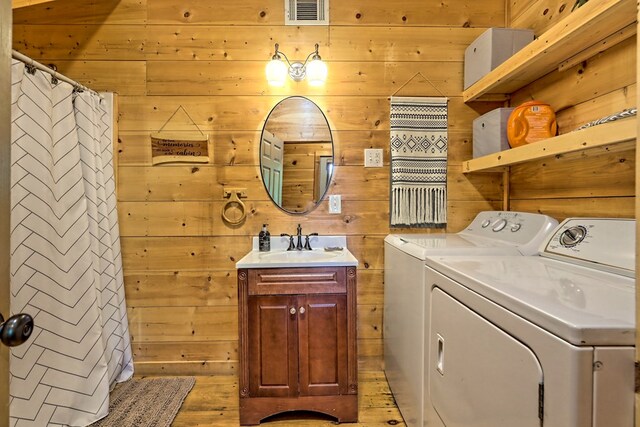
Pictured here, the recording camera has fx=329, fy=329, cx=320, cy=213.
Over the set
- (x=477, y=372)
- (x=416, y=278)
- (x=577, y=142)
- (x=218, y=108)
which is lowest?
(x=477, y=372)

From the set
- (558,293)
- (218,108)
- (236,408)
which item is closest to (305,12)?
(218,108)

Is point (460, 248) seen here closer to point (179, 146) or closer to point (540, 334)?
point (540, 334)

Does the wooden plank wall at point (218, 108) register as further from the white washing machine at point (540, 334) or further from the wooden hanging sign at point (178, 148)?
the white washing machine at point (540, 334)

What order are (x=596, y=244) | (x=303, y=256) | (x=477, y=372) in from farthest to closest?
(x=303, y=256) < (x=596, y=244) < (x=477, y=372)

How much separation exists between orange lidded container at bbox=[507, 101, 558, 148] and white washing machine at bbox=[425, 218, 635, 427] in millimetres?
457

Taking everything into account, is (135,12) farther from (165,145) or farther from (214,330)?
(214,330)

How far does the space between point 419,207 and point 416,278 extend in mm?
765

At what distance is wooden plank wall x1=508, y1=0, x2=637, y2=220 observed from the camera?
51.3 inches

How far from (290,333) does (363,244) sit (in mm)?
769

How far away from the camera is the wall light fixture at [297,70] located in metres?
2.01

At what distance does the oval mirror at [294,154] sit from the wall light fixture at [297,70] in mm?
127

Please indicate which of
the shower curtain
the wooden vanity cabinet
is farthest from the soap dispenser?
the shower curtain

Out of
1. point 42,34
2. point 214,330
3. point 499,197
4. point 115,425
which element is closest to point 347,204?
point 499,197

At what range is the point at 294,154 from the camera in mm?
2123
